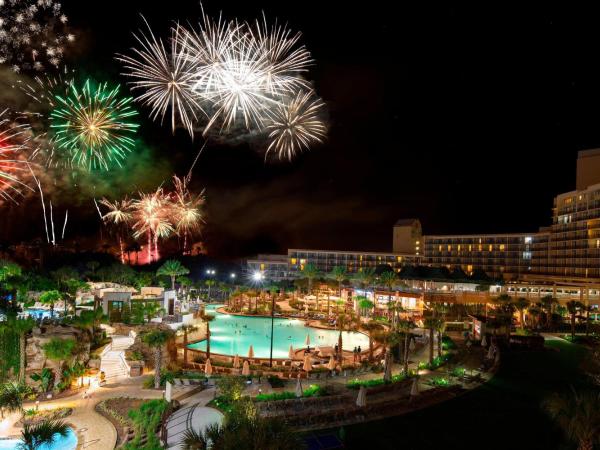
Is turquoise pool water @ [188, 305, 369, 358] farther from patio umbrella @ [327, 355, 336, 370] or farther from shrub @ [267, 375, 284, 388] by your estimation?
shrub @ [267, 375, 284, 388]

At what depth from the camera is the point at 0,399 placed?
16359mm

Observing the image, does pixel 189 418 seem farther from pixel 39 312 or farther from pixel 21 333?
pixel 39 312

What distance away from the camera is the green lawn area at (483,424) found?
1487 cm

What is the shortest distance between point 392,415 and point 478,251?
67.6 metres

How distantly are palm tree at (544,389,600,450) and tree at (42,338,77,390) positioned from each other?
64.6 ft

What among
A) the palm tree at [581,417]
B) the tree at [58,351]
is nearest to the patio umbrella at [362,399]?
the palm tree at [581,417]

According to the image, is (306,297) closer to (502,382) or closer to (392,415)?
(502,382)

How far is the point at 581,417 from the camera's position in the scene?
11281mm

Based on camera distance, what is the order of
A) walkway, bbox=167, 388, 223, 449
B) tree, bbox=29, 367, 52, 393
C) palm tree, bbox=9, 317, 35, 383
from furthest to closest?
palm tree, bbox=9, 317, 35, 383 < tree, bbox=29, 367, 52, 393 < walkway, bbox=167, 388, 223, 449

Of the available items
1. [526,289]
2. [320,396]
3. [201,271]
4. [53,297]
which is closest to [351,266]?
[201,271]

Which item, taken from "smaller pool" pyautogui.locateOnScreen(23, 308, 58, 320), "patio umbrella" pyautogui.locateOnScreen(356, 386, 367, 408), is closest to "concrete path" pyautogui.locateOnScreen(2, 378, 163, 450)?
"patio umbrella" pyautogui.locateOnScreen(356, 386, 367, 408)

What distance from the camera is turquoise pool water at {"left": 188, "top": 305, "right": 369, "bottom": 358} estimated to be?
1345 inches

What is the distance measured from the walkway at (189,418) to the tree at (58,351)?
6.88m

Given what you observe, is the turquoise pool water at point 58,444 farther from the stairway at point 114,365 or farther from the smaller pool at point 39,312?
the smaller pool at point 39,312
